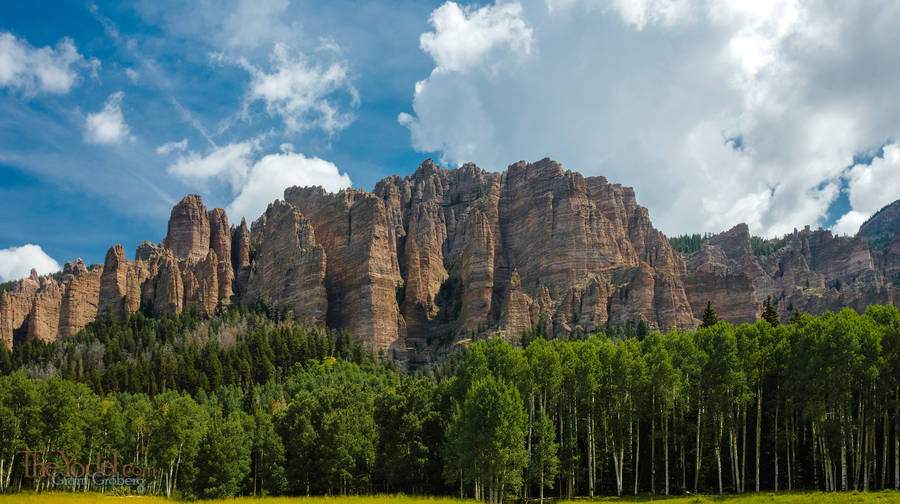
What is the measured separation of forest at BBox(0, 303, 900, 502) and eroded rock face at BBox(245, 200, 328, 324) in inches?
3948

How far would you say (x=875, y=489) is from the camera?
169 ft

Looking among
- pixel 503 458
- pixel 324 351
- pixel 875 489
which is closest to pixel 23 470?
pixel 503 458

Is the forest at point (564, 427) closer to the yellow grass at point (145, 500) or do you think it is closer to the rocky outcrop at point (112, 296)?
the yellow grass at point (145, 500)

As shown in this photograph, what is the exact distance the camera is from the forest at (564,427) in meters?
53.1

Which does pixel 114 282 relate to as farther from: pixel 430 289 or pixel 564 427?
pixel 564 427

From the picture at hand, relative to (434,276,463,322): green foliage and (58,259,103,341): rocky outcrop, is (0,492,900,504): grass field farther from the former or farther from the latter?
(58,259,103,341): rocky outcrop

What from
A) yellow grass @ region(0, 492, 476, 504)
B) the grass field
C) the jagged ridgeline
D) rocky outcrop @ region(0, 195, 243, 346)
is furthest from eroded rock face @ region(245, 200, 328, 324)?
the grass field

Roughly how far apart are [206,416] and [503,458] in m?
42.6

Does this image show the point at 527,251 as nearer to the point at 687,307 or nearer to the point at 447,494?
the point at 687,307

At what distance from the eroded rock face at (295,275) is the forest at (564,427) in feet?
329

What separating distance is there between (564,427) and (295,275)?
130 m

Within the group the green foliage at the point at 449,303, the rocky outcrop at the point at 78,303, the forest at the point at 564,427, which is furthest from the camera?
the green foliage at the point at 449,303

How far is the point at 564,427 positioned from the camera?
6656cm

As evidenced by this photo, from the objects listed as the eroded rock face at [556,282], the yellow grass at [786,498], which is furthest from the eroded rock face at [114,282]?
the yellow grass at [786,498]
